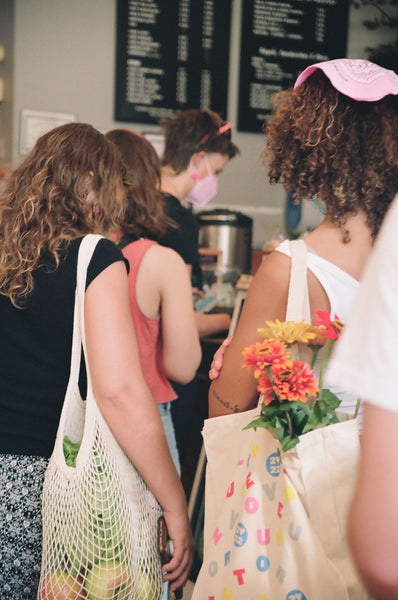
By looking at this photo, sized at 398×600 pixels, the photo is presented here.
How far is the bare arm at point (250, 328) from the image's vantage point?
1.18 metres

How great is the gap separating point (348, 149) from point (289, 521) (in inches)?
26.1

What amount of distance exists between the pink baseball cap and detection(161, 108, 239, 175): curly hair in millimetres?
1634

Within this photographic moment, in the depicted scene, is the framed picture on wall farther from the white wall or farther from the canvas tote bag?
the canvas tote bag

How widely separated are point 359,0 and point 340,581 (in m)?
3.98

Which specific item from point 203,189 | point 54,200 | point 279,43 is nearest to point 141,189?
point 54,200

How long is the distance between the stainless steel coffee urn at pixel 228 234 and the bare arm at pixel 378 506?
2.97 m

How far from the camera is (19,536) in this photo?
130cm

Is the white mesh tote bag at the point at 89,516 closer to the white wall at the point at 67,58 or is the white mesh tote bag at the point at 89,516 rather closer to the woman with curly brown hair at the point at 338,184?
the woman with curly brown hair at the point at 338,184

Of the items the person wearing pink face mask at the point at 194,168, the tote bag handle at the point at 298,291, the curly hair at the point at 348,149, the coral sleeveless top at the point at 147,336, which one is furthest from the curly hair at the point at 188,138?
the tote bag handle at the point at 298,291

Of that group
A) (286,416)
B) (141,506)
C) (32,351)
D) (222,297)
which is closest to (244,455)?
(286,416)

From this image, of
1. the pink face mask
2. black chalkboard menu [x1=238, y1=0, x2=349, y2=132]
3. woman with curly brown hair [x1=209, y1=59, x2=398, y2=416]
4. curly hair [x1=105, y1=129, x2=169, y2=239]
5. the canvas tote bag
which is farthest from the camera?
black chalkboard menu [x1=238, y1=0, x2=349, y2=132]

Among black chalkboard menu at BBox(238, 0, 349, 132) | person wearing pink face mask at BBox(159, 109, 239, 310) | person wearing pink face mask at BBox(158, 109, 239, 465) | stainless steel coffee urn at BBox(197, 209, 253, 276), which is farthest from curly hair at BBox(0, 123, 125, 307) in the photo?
black chalkboard menu at BBox(238, 0, 349, 132)

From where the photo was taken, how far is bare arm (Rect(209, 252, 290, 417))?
1.18 metres

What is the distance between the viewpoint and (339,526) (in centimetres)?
94
